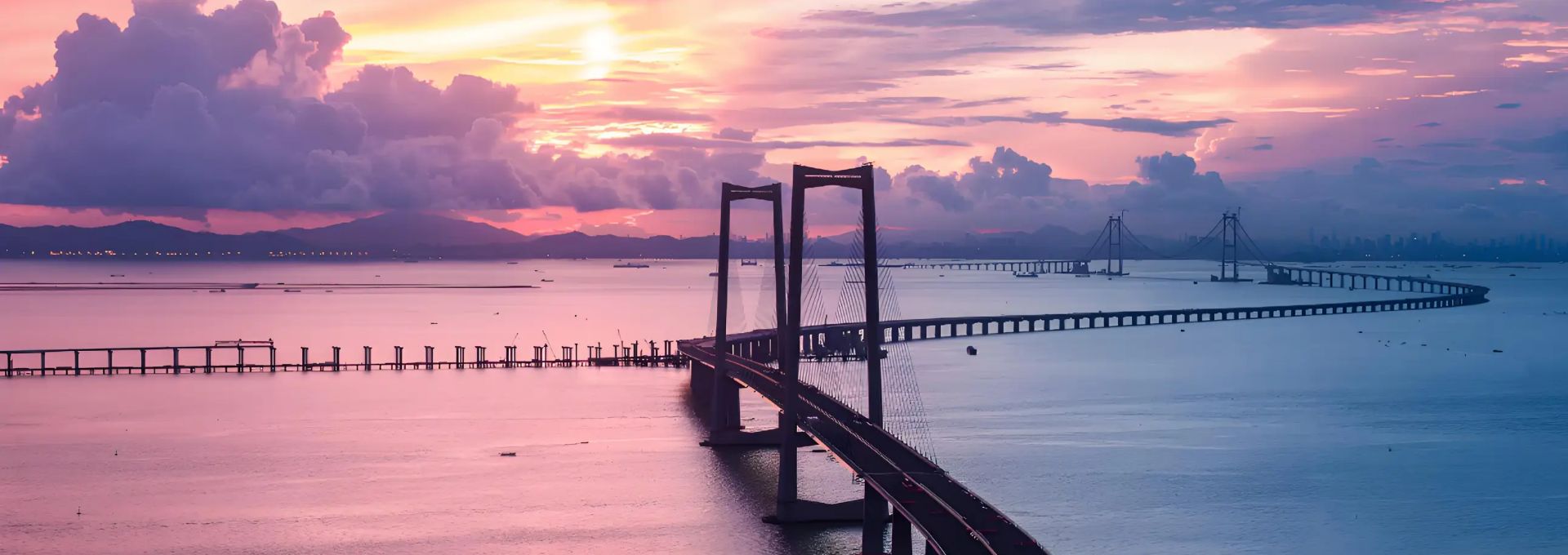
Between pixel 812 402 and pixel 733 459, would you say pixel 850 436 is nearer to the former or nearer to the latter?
pixel 812 402

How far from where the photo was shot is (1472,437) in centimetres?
5228

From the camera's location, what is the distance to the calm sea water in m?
33.3

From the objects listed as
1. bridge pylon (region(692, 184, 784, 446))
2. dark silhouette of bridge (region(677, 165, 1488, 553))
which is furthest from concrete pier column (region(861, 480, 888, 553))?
bridge pylon (region(692, 184, 784, 446))

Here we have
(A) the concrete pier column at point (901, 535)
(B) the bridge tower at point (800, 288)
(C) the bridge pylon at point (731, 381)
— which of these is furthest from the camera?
(C) the bridge pylon at point (731, 381)

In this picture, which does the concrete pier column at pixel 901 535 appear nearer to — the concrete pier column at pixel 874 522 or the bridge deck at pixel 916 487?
the bridge deck at pixel 916 487

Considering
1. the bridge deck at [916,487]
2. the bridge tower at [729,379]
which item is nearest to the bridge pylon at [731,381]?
the bridge tower at [729,379]

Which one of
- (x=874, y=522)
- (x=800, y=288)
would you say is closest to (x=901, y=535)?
(x=874, y=522)

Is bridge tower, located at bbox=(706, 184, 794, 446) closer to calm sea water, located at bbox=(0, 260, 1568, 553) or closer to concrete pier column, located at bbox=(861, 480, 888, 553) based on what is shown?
calm sea water, located at bbox=(0, 260, 1568, 553)

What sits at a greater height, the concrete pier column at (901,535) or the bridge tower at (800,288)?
the bridge tower at (800,288)

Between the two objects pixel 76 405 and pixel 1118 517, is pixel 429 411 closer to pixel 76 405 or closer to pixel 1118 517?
pixel 76 405

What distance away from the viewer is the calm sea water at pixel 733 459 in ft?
109

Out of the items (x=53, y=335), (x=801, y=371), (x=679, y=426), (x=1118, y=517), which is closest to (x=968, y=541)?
(x=1118, y=517)

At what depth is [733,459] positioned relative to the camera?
1706 inches

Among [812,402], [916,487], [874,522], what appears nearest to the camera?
[916,487]
